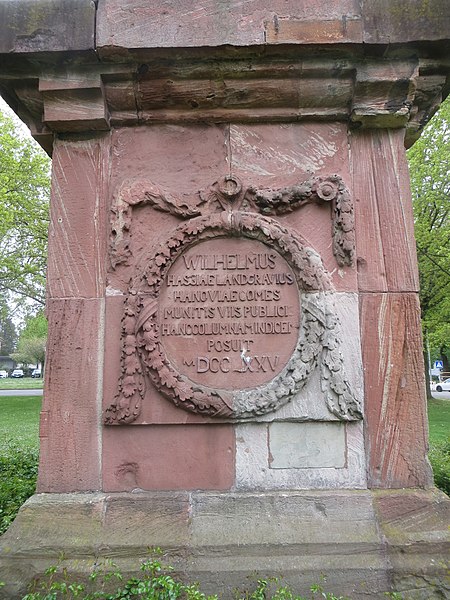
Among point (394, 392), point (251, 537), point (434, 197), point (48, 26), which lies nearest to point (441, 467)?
point (394, 392)

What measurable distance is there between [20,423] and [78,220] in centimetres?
1149

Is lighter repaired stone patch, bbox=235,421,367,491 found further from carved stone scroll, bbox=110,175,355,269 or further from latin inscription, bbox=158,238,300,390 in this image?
carved stone scroll, bbox=110,175,355,269

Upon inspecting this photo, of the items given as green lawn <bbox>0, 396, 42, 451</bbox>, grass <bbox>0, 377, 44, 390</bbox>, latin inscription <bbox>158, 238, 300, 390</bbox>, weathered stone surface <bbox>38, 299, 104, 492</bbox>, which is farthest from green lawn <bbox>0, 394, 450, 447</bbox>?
grass <bbox>0, 377, 44, 390</bbox>

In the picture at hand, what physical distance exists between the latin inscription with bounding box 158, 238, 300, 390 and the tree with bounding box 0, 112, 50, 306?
1433cm

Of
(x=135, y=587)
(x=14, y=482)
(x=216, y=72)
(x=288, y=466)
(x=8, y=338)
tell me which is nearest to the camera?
(x=135, y=587)

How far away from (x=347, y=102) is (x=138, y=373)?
7.71ft

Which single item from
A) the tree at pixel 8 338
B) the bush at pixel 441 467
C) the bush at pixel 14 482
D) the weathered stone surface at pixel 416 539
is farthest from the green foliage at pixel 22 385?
the weathered stone surface at pixel 416 539

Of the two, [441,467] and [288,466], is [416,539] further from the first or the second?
[441,467]

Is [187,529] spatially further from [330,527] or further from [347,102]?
[347,102]

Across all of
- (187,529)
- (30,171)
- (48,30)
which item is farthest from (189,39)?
(30,171)

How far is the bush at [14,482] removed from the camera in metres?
3.83

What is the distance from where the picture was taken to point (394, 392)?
324 cm

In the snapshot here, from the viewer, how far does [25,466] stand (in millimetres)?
5352

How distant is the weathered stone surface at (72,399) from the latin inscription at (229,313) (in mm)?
494
